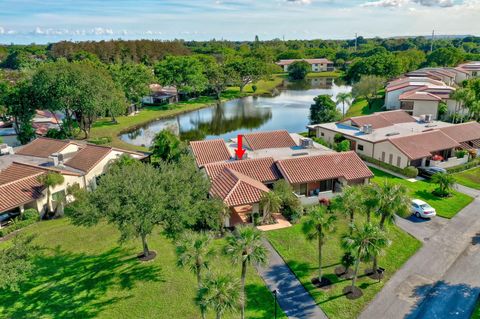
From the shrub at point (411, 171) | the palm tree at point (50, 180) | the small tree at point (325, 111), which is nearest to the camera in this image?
the palm tree at point (50, 180)

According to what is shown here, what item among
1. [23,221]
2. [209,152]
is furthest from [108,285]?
[209,152]

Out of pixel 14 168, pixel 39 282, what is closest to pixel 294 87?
pixel 14 168

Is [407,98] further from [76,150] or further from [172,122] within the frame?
[76,150]

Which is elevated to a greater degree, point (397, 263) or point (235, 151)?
point (235, 151)

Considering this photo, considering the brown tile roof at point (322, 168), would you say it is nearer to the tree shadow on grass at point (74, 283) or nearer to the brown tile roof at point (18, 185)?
the tree shadow on grass at point (74, 283)

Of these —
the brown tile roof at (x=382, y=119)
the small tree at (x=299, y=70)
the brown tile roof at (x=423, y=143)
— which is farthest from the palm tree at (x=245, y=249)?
the small tree at (x=299, y=70)
